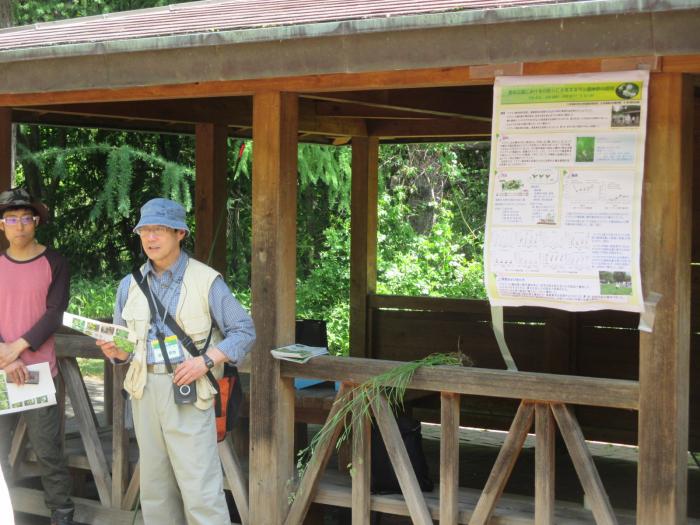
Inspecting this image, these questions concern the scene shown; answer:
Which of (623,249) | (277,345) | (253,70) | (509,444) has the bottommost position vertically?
(509,444)

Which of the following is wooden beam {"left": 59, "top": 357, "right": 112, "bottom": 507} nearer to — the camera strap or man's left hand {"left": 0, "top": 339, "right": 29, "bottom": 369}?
man's left hand {"left": 0, "top": 339, "right": 29, "bottom": 369}

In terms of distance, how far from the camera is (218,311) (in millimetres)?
4914

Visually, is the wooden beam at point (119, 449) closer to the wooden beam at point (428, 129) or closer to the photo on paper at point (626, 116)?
the photo on paper at point (626, 116)

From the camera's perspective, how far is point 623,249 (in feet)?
14.7

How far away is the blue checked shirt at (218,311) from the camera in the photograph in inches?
190

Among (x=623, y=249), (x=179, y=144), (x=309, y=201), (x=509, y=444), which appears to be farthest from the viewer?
(x=309, y=201)

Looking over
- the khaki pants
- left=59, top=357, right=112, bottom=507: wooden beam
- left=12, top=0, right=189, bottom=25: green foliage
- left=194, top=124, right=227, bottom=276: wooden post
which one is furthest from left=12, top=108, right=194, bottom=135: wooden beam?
left=12, top=0, right=189, bottom=25: green foliage

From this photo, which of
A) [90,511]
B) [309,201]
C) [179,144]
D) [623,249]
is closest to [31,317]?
[90,511]

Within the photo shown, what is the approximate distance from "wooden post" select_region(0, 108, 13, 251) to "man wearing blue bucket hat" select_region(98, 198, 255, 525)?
221 cm

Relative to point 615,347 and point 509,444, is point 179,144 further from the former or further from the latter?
point 509,444

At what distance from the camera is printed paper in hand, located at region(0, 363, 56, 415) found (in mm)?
5824

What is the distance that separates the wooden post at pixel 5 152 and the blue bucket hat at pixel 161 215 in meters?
2.30

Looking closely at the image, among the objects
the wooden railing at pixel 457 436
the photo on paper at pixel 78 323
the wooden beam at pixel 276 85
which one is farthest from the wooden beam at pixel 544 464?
the photo on paper at pixel 78 323

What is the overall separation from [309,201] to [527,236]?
1096cm
